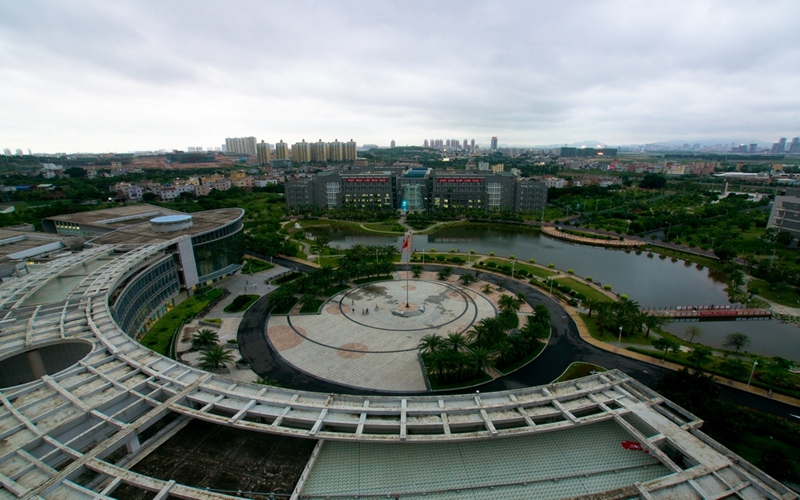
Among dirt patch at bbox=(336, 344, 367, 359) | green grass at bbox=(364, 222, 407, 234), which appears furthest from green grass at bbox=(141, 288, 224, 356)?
green grass at bbox=(364, 222, 407, 234)

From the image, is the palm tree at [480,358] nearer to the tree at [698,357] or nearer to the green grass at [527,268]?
the tree at [698,357]

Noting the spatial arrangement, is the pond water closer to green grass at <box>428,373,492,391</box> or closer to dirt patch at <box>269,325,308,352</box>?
green grass at <box>428,373,492,391</box>

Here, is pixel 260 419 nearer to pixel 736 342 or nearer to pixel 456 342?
pixel 456 342

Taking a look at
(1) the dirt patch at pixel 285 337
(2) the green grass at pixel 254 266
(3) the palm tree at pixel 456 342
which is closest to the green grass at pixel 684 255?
(3) the palm tree at pixel 456 342

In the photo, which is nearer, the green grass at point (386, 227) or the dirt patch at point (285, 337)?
the dirt patch at point (285, 337)

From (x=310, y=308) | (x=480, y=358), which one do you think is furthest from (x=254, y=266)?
(x=480, y=358)

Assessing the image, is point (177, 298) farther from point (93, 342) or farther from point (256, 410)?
point (256, 410)
